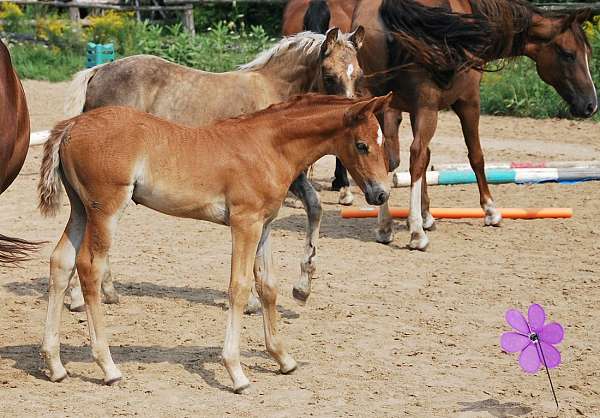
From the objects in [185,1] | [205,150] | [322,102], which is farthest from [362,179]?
[185,1]

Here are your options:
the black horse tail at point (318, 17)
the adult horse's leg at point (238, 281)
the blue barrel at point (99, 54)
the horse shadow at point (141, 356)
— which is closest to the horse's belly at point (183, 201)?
the adult horse's leg at point (238, 281)

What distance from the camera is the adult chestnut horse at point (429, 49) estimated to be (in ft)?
26.8

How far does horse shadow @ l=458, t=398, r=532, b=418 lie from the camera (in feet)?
15.8

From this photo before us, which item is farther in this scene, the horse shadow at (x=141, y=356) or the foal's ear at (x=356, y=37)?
the foal's ear at (x=356, y=37)

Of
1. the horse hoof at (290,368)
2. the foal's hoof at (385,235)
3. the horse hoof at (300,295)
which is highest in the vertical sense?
the horse hoof at (290,368)

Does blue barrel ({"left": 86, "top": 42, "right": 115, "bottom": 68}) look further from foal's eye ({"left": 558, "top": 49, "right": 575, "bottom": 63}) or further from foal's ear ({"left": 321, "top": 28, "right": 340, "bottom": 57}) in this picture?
foal's ear ({"left": 321, "top": 28, "right": 340, "bottom": 57})

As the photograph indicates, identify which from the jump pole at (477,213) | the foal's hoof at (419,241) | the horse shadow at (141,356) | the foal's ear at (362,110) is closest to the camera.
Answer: the foal's ear at (362,110)

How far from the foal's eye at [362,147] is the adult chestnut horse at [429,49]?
2.84 meters

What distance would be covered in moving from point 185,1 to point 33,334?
1415 cm

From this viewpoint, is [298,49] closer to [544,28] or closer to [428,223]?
[428,223]

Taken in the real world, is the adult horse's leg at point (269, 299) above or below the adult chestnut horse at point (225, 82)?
below

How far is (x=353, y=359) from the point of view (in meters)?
5.60

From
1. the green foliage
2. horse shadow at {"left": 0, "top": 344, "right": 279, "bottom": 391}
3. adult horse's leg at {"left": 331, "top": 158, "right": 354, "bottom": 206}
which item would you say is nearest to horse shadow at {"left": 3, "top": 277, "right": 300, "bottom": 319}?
horse shadow at {"left": 0, "top": 344, "right": 279, "bottom": 391}

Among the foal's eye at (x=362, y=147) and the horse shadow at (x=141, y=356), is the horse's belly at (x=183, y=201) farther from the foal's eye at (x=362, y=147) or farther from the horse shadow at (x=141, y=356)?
the horse shadow at (x=141, y=356)
